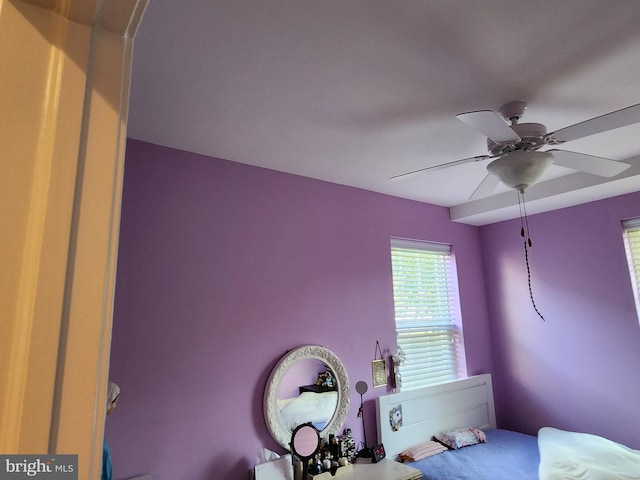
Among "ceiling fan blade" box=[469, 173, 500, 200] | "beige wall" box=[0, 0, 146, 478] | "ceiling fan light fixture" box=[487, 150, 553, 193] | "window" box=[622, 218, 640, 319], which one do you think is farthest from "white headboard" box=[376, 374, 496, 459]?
"beige wall" box=[0, 0, 146, 478]

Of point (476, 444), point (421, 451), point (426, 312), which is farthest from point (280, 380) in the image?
point (476, 444)

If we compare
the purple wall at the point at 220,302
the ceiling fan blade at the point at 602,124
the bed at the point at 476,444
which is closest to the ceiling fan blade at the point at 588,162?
the ceiling fan blade at the point at 602,124

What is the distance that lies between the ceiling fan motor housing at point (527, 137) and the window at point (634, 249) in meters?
1.84

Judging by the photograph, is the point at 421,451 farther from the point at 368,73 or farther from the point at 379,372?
the point at 368,73

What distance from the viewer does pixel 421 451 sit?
108 inches

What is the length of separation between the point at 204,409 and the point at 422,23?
2.10 meters

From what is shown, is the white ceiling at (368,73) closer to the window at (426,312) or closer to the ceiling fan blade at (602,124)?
the ceiling fan blade at (602,124)

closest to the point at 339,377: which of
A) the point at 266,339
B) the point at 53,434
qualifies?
the point at 266,339

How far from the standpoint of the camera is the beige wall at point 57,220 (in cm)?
38

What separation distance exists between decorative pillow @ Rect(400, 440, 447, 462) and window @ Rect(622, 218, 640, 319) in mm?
1836

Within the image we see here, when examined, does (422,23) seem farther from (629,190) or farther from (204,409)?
(629,190)

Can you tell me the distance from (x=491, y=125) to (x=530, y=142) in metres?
0.39

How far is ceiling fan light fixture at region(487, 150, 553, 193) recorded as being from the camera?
5.65 feet

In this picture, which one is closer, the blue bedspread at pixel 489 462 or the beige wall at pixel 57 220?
the beige wall at pixel 57 220
